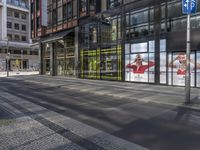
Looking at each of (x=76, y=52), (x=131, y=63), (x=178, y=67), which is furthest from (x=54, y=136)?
(x=76, y=52)

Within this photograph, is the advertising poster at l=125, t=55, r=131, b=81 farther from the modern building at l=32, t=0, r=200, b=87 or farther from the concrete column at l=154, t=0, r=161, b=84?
the concrete column at l=154, t=0, r=161, b=84

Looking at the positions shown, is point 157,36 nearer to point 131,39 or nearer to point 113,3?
point 131,39

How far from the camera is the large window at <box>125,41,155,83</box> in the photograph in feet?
67.4

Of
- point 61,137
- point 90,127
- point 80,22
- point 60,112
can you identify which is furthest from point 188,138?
point 80,22

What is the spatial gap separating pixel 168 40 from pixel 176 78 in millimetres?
3332

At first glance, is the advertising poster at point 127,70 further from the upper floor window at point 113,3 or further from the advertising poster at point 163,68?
the upper floor window at point 113,3

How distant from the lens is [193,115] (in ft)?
28.7

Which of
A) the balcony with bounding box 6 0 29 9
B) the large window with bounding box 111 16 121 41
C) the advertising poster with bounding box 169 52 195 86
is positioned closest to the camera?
the advertising poster with bounding box 169 52 195 86

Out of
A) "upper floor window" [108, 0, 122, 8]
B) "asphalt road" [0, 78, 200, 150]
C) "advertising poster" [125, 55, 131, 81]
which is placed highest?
"upper floor window" [108, 0, 122, 8]

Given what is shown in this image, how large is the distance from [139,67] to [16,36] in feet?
199

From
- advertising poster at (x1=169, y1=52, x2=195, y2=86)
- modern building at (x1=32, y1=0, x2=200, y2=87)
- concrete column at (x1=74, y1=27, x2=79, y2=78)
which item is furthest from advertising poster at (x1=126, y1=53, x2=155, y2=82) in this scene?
concrete column at (x1=74, y1=27, x2=79, y2=78)

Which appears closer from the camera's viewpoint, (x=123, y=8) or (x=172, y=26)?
(x=172, y=26)

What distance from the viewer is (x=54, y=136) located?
590 cm

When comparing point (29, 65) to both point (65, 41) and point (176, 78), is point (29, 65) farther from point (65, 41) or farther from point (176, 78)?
point (176, 78)
